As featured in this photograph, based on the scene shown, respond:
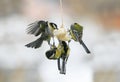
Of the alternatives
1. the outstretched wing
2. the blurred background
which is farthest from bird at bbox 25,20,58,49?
the blurred background

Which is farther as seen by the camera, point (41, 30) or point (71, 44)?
point (71, 44)

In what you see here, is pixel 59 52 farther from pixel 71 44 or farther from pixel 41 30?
pixel 71 44

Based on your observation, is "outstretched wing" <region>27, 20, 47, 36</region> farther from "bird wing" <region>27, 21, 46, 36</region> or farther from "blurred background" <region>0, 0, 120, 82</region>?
"blurred background" <region>0, 0, 120, 82</region>

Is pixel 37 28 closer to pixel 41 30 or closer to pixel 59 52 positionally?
pixel 41 30

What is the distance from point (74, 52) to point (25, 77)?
389mm

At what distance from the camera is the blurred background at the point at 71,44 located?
1830 millimetres

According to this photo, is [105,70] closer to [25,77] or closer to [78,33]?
[25,77]

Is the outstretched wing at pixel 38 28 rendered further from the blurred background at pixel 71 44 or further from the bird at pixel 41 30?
the blurred background at pixel 71 44

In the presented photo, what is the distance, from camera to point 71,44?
1.86 meters

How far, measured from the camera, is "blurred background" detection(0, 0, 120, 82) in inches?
72.1

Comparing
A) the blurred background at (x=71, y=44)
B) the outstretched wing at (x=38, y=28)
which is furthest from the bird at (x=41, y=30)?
the blurred background at (x=71, y=44)

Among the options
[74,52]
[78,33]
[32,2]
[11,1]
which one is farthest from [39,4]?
[78,33]

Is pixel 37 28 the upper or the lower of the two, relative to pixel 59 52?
upper

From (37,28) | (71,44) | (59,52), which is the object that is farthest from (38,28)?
(71,44)
